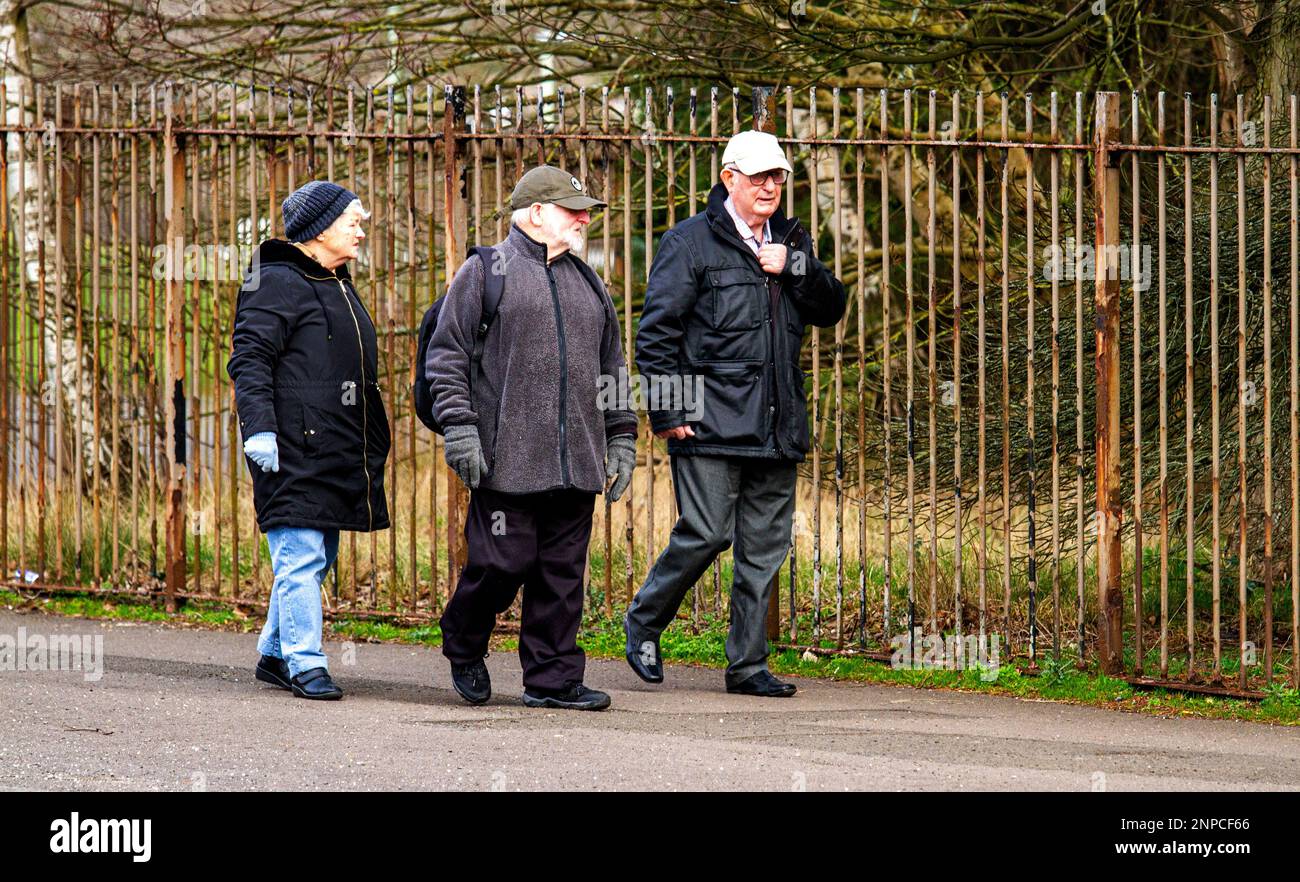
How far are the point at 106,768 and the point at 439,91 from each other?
660 cm

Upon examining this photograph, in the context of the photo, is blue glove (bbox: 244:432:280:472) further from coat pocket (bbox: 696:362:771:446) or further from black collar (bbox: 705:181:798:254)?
black collar (bbox: 705:181:798:254)

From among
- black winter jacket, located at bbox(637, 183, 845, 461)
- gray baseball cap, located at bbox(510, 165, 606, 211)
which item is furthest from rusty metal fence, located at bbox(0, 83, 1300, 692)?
black winter jacket, located at bbox(637, 183, 845, 461)

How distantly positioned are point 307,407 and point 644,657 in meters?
1.64

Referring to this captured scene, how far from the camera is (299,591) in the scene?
6.29 metres

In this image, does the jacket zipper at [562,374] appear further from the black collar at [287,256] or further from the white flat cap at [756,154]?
the black collar at [287,256]

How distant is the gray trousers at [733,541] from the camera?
6414mm

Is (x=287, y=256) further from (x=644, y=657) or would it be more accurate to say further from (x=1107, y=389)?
(x=1107, y=389)

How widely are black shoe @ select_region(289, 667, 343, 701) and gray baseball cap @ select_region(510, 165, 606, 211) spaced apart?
191 centimetres

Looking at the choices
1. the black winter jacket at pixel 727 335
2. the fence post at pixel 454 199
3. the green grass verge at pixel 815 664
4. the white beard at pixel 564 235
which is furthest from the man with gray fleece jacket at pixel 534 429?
the fence post at pixel 454 199

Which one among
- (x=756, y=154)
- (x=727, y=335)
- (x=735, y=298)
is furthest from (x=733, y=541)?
(x=756, y=154)

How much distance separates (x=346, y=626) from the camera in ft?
26.6

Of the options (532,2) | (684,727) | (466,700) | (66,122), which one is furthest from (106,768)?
(532,2)

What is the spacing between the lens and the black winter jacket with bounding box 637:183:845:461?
249 inches

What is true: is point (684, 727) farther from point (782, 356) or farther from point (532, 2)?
point (532, 2)
